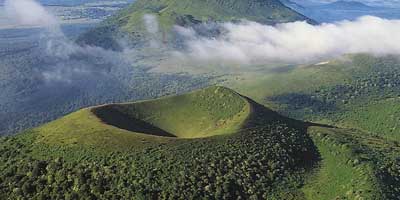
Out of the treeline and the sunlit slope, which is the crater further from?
the treeline

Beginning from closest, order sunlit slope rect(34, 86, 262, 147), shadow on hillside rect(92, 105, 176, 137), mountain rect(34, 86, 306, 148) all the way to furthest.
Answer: sunlit slope rect(34, 86, 262, 147) → mountain rect(34, 86, 306, 148) → shadow on hillside rect(92, 105, 176, 137)

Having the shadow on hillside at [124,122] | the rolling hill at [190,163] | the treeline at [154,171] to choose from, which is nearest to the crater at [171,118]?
the shadow on hillside at [124,122]

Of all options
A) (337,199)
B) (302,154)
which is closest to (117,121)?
(302,154)

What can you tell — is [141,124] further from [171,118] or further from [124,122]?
[171,118]

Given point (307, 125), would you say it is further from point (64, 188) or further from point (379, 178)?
point (64, 188)

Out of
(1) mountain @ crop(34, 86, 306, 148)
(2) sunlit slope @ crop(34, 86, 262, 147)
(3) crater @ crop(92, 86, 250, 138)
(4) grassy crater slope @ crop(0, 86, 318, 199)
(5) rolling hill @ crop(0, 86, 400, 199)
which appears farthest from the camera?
(3) crater @ crop(92, 86, 250, 138)

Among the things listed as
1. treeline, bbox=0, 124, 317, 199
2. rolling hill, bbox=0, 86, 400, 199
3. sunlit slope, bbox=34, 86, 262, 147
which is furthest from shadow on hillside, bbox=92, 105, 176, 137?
treeline, bbox=0, 124, 317, 199

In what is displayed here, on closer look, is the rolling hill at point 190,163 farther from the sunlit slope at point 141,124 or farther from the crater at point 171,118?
the crater at point 171,118

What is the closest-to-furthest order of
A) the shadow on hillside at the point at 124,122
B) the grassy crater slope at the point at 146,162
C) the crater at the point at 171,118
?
the grassy crater slope at the point at 146,162, the shadow on hillside at the point at 124,122, the crater at the point at 171,118

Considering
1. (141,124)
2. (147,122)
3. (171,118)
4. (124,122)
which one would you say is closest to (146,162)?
(124,122)
